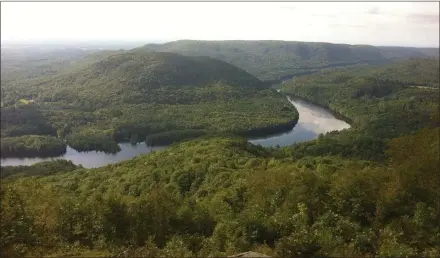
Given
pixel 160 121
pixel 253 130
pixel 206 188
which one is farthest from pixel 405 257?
pixel 160 121

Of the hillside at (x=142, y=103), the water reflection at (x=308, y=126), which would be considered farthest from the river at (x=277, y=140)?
the hillside at (x=142, y=103)

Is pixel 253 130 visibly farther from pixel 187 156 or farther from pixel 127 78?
pixel 127 78

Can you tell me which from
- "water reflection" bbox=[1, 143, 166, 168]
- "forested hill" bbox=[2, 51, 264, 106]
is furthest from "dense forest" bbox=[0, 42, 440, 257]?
"water reflection" bbox=[1, 143, 166, 168]

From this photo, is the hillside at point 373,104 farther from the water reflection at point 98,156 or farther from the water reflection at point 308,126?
the water reflection at point 98,156

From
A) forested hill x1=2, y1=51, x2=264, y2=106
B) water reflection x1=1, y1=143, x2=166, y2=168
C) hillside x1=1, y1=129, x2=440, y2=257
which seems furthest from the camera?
forested hill x1=2, y1=51, x2=264, y2=106

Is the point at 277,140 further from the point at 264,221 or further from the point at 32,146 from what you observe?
the point at 264,221

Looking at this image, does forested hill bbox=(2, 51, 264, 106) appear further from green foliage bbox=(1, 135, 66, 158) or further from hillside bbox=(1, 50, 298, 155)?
green foliage bbox=(1, 135, 66, 158)

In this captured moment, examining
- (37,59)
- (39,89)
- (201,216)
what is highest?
(37,59)
